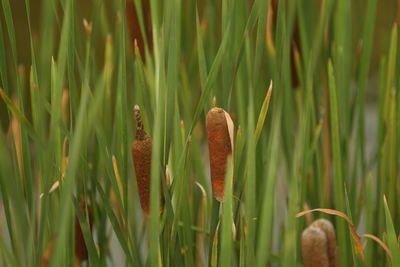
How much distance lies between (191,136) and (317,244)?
6.7 inches

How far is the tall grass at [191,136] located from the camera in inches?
13.3

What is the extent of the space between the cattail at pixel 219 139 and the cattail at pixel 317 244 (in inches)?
2.1

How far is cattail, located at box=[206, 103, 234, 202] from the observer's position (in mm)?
348

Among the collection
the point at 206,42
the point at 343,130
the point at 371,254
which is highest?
the point at 206,42

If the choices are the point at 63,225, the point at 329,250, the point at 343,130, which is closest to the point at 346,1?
the point at 343,130

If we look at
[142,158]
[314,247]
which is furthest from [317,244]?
[142,158]

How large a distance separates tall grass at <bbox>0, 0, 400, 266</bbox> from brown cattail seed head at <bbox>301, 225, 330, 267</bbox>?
0.4 inches

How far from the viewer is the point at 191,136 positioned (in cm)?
50

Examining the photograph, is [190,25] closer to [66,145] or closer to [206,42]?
[206,42]

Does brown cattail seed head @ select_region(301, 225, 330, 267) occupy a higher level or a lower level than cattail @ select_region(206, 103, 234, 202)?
lower

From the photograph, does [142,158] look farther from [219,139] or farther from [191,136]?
[191,136]

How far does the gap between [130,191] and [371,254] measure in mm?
Answer: 222

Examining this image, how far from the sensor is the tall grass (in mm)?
339

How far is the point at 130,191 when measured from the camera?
2.05 ft
